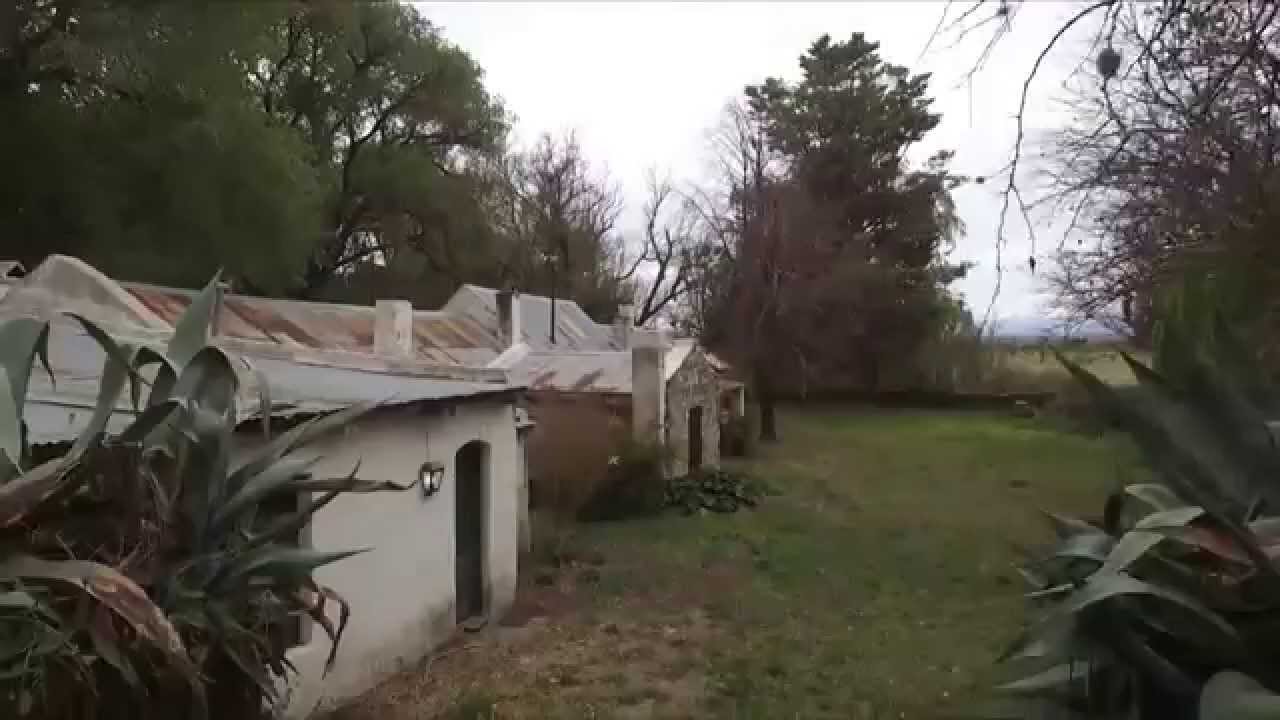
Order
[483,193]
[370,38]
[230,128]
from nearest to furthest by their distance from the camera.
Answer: [230,128] → [370,38] → [483,193]

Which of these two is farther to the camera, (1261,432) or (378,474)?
(378,474)

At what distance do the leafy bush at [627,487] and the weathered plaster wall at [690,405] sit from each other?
41.9 inches

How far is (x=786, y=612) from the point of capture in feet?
36.2

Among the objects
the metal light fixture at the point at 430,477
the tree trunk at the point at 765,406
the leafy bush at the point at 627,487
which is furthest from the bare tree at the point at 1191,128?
the tree trunk at the point at 765,406

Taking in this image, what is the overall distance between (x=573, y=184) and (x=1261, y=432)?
1543 inches

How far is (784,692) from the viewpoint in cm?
814

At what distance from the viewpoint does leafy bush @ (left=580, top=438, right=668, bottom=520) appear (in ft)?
58.2

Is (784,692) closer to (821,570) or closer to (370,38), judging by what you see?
(821,570)

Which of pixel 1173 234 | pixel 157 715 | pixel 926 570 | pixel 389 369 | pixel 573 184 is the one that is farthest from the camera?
pixel 573 184

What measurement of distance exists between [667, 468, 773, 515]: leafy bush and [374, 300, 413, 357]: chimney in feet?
21.6

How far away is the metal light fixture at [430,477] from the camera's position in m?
9.02

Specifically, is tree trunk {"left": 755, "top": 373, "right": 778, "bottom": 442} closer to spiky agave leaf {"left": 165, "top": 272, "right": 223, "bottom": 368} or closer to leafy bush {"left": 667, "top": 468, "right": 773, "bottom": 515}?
leafy bush {"left": 667, "top": 468, "right": 773, "bottom": 515}

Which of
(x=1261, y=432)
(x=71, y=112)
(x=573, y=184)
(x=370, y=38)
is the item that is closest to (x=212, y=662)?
(x=1261, y=432)

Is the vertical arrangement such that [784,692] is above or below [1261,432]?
below
